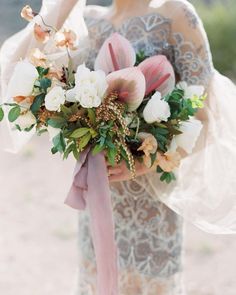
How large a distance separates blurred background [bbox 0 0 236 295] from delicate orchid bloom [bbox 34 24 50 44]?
180cm

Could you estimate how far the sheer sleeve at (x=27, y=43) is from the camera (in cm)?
303

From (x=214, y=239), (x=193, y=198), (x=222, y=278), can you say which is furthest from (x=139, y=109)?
(x=214, y=239)

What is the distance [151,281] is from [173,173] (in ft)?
1.45

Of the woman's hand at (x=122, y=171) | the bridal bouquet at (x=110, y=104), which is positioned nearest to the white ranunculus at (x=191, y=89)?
the bridal bouquet at (x=110, y=104)

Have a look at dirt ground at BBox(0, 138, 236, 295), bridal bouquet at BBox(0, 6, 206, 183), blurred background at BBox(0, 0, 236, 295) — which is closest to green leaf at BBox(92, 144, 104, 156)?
bridal bouquet at BBox(0, 6, 206, 183)

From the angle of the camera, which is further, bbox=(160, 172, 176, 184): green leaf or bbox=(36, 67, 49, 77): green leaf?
bbox=(160, 172, 176, 184): green leaf

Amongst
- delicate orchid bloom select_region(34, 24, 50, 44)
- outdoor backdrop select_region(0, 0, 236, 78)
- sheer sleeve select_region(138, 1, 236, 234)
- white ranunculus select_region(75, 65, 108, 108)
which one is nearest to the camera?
white ranunculus select_region(75, 65, 108, 108)

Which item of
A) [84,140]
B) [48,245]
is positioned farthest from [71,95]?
[48,245]

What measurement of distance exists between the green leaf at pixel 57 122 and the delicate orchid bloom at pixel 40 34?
321mm

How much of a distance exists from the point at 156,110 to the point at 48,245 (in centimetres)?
297

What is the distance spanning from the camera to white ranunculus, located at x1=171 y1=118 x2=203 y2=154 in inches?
112

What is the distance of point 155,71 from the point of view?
281 centimetres

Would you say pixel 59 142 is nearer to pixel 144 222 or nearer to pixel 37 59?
pixel 37 59

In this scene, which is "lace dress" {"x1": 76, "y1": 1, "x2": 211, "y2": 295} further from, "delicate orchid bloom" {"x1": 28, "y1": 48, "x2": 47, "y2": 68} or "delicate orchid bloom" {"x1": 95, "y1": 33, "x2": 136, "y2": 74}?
"delicate orchid bloom" {"x1": 28, "y1": 48, "x2": 47, "y2": 68}
